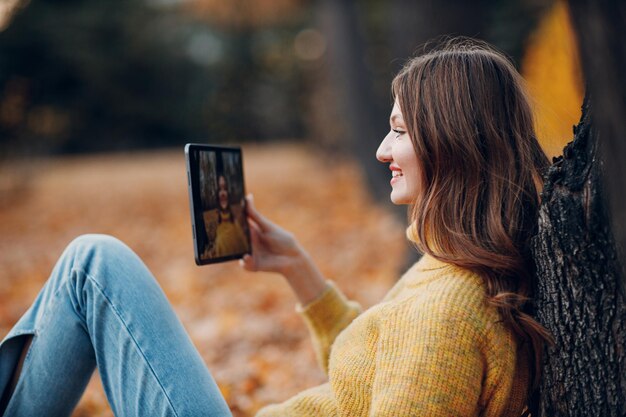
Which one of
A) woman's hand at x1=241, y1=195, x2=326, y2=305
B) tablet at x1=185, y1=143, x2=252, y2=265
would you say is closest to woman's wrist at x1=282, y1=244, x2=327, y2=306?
woman's hand at x1=241, y1=195, x2=326, y2=305

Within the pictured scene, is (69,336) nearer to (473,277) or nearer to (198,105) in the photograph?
(473,277)

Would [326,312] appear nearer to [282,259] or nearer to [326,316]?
[326,316]

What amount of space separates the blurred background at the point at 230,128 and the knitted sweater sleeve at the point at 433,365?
73 centimetres

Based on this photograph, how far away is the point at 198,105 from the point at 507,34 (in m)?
17.1

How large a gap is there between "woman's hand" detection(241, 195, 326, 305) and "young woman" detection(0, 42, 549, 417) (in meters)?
0.46

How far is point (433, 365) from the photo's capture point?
1.49m

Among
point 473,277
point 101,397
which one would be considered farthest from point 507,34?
point 473,277

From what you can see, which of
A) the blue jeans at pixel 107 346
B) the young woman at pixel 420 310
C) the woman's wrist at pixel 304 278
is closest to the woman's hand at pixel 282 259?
the woman's wrist at pixel 304 278

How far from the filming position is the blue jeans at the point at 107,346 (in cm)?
181

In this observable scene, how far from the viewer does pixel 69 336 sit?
1.93 meters

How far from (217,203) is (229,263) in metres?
4.23

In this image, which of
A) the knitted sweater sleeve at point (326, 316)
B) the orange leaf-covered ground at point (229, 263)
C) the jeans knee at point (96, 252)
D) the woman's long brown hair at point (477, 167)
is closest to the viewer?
the woman's long brown hair at point (477, 167)

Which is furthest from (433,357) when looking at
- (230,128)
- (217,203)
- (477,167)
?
(230,128)

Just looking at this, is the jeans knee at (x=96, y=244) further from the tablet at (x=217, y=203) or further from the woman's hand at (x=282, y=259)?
the woman's hand at (x=282, y=259)
